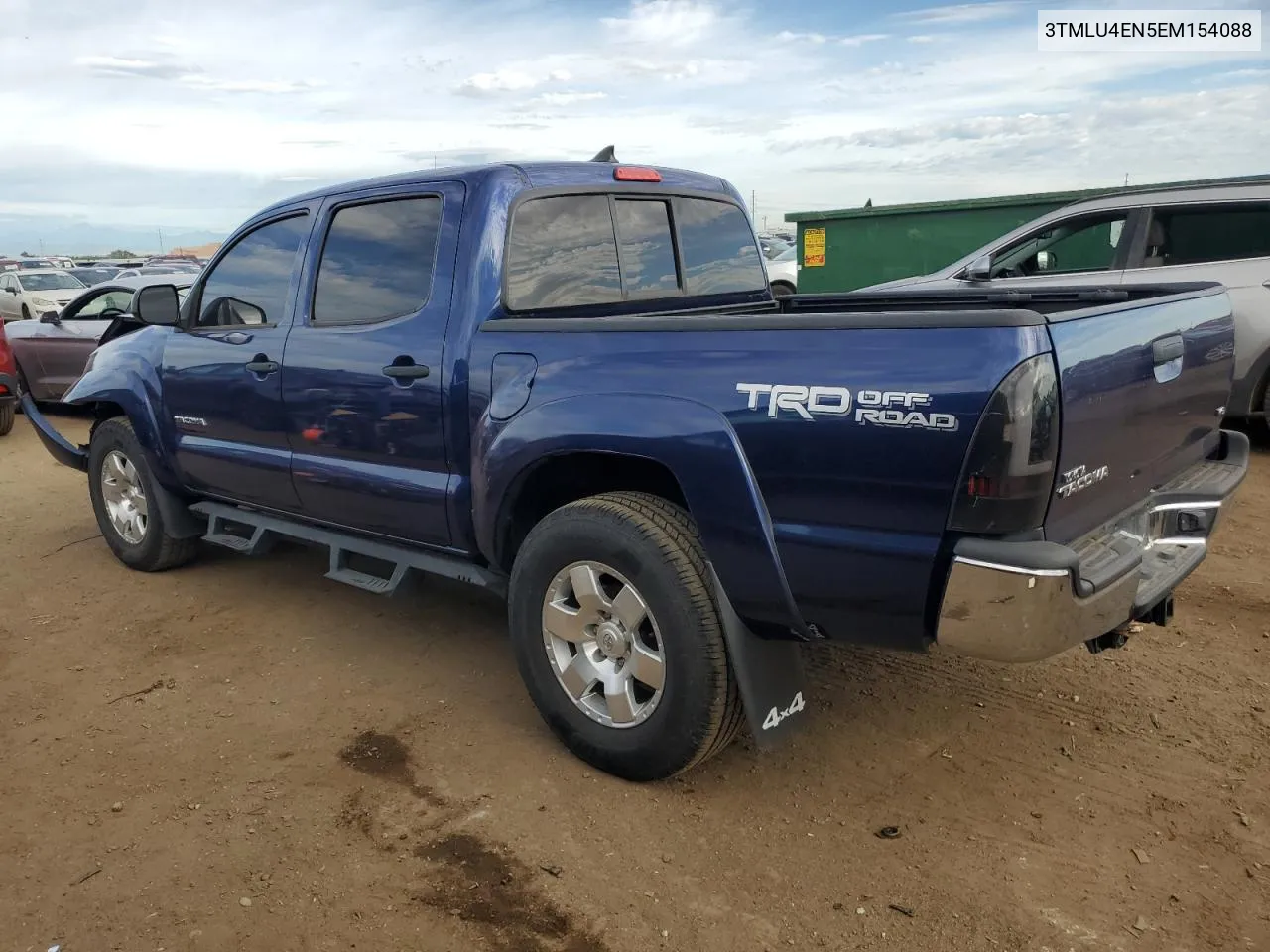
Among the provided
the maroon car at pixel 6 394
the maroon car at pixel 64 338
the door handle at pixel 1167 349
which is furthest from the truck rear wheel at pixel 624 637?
the maroon car at pixel 64 338

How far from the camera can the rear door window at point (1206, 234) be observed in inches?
282

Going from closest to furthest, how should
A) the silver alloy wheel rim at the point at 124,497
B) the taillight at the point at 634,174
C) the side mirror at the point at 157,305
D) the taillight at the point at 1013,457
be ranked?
the taillight at the point at 1013,457
the taillight at the point at 634,174
the side mirror at the point at 157,305
the silver alloy wheel rim at the point at 124,497

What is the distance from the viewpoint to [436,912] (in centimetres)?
265

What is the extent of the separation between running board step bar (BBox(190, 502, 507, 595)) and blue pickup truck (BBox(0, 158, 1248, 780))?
18 millimetres

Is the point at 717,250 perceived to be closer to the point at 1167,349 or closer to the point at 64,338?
the point at 1167,349

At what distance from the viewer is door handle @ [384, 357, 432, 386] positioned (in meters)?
3.63

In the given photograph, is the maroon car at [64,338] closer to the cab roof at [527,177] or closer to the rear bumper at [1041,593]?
the cab roof at [527,177]

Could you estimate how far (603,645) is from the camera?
321 centimetres

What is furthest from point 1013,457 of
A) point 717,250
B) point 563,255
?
point 717,250

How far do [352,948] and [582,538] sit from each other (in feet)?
4.14

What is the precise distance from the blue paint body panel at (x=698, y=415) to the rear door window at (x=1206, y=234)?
14.6ft

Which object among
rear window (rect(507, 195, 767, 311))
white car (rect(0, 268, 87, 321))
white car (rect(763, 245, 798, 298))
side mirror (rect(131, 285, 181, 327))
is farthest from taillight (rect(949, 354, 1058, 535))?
white car (rect(0, 268, 87, 321))

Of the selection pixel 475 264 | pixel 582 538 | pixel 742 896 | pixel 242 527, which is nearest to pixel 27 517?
pixel 242 527

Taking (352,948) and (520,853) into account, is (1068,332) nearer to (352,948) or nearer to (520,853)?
(520,853)
